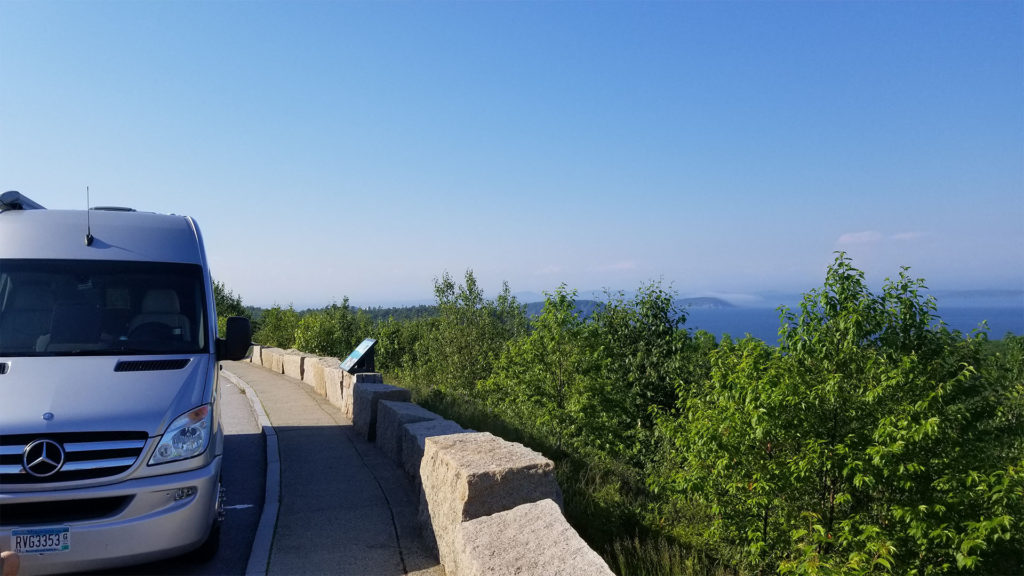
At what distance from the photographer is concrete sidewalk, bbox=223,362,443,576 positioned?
Answer: 5336 mm

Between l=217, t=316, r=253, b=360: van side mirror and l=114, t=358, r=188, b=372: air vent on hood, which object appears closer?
l=114, t=358, r=188, b=372: air vent on hood

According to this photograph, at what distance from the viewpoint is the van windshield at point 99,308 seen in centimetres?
542

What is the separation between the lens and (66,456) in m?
4.48

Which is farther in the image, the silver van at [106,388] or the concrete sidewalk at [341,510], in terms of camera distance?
the concrete sidewalk at [341,510]

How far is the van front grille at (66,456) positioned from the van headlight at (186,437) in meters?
0.14

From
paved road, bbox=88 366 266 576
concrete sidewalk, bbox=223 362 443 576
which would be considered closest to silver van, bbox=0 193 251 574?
paved road, bbox=88 366 266 576

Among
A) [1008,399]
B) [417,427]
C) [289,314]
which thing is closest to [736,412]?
[417,427]

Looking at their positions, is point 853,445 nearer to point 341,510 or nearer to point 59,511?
point 341,510

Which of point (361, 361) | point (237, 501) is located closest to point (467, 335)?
point (361, 361)

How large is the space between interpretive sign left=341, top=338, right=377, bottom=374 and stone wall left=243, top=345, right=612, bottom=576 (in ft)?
15.3

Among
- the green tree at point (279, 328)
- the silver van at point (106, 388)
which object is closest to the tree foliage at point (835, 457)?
the silver van at point (106, 388)

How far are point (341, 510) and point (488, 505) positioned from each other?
2.42 metres

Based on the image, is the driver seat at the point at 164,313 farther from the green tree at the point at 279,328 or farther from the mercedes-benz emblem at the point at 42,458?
the green tree at the point at 279,328

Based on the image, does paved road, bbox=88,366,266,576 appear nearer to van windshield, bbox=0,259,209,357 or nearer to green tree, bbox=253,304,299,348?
van windshield, bbox=0,259,209,357
